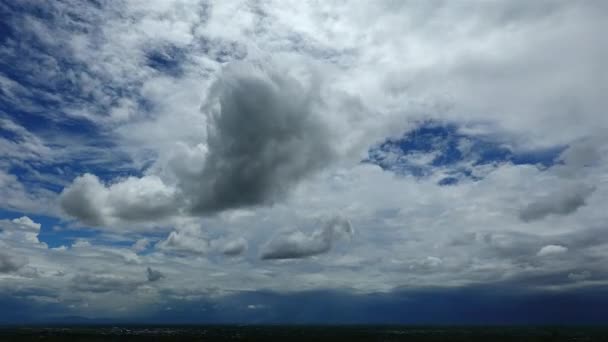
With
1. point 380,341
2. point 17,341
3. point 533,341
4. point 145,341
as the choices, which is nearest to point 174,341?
point 145,341

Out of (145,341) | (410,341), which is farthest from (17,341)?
(410,341)

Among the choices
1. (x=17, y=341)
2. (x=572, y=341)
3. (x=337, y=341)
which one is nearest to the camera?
(x=17, y=341)

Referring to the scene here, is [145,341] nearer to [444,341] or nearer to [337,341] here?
[337,341]

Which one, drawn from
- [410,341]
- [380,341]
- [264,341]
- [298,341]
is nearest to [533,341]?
[410,341]

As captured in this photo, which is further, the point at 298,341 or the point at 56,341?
the point at 298,341

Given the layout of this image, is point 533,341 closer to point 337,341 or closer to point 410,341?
point 410,341

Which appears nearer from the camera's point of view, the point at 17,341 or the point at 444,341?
the point at 17,341

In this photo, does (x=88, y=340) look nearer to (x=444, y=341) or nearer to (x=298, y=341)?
(x=298, y=341)

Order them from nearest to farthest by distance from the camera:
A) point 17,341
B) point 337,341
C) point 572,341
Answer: point 17,341, point 572,341, point 337,341
